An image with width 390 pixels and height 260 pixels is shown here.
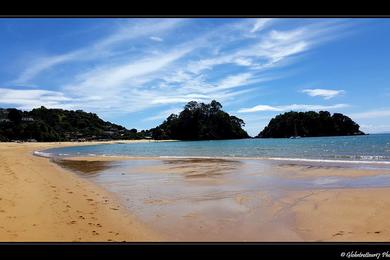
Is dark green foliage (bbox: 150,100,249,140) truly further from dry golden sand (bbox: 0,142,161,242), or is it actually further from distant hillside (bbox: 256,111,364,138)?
dry golden sand (bbox: 0,142,161,242)

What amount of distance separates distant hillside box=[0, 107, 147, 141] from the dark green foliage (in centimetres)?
2183

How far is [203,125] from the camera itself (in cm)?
10944

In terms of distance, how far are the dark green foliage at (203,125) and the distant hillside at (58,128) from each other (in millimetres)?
21832

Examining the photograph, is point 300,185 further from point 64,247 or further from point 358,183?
point 64,247

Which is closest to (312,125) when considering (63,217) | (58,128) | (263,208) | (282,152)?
(282,152)

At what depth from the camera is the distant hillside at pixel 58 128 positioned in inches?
2858

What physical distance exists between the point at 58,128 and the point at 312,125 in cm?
6689

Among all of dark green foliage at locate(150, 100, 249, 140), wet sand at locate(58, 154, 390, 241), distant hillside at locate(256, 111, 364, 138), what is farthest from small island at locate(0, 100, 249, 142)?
wet sand at locate(58, 154, 390, 241)

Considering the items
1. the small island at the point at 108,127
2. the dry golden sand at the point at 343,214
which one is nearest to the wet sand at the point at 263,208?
the dry golden sand at the point at 343,214

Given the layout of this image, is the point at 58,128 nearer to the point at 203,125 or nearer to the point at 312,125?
the point at 203,125

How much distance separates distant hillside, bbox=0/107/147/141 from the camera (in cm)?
7259

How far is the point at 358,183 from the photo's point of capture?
437 inches

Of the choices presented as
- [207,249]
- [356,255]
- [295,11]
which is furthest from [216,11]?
[356,255]

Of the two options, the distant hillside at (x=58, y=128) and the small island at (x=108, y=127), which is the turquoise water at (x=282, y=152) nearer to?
the distant hillside at (x=58, y=128)
